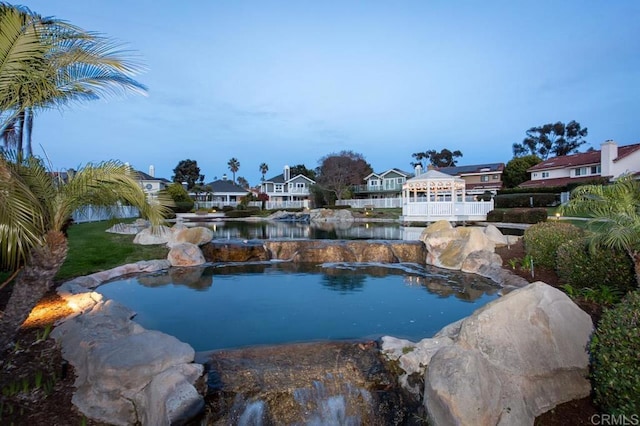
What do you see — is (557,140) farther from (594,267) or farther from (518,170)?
(594,267)

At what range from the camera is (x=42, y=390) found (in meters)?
4.48

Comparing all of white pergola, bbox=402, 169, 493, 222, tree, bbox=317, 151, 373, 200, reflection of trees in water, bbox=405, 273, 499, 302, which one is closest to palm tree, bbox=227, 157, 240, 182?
tree, bbox=317, 151, 373, 200

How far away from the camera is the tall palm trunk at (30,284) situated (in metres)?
4.20

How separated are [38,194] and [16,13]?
6.08 feet

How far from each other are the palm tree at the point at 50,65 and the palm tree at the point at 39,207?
1.52 ft

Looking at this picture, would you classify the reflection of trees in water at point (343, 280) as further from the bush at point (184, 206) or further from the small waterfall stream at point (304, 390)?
the bush at point (184, 206)

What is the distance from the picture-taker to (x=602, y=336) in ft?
11.7

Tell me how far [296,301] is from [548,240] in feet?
20.8

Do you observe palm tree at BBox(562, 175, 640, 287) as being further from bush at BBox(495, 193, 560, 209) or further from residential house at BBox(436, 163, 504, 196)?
residential house at BBox(436, 163, 504, 196)

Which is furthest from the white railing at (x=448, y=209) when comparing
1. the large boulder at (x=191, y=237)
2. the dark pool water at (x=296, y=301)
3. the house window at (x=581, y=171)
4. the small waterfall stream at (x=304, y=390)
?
the small waterfall stream at (x=304, y=390)

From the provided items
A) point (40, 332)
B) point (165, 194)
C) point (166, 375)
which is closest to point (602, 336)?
point (166, 375)

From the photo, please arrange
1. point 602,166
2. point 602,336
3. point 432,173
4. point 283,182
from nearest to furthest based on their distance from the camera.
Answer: point 602,336 < point 432,173 < point 602,166 < point 283,182

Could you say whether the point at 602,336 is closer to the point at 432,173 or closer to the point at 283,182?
the point at 432,173

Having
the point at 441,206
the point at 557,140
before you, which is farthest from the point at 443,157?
the point at 441,206
